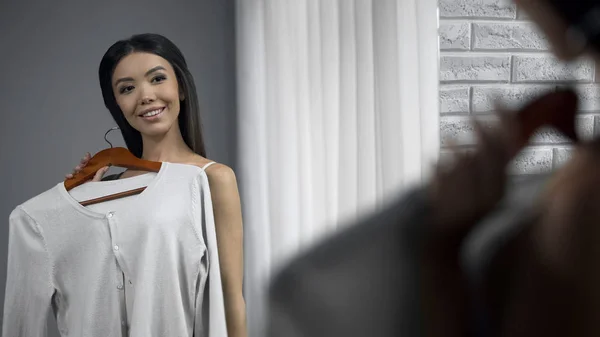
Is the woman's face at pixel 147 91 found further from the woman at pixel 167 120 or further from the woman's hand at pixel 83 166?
the woman's hand at pixel 83 166

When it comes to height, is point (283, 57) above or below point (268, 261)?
above

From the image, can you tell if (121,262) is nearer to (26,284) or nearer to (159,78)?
(26,284)

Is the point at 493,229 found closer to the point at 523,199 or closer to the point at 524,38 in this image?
the point at 523,199

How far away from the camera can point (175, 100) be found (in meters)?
1.36

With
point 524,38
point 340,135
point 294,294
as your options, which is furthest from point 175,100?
point 294,294

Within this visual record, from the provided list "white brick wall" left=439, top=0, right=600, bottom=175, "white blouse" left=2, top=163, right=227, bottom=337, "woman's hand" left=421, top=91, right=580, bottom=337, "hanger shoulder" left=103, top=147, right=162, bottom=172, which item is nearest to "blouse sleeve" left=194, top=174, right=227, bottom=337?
"white blouse" left=2, top=163, right=227, bottom=337

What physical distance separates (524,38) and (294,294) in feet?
3.41

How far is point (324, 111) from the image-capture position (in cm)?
125

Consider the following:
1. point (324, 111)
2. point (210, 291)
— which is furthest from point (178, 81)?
point (210, 291)

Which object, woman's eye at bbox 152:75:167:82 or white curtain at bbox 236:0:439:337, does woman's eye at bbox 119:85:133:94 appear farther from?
white curtain at bbox 236:0:439:337

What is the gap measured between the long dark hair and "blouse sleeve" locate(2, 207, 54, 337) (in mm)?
313

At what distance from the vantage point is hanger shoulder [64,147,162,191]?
1.37 m

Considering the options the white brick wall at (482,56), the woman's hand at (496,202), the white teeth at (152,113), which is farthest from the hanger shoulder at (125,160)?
the woman's hand at (496,202)

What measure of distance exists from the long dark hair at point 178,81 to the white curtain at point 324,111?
0.37 ft
